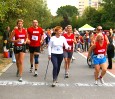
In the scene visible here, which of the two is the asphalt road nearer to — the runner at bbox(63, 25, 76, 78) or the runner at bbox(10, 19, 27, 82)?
the runner at bbox(63, 25, 76, 78)

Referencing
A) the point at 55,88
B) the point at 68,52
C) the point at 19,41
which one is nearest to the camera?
the point at 55,88

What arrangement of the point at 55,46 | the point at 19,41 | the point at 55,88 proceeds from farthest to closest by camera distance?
the point at 19,41 < the point at 55,46 < the point at 55,88

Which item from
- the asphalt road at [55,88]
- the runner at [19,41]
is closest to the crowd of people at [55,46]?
the runner at [19,41]

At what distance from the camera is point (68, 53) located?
46.5 ft

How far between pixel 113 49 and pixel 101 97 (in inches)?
297

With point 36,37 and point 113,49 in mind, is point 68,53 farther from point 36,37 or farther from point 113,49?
point 113,49

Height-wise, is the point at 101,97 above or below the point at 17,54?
below

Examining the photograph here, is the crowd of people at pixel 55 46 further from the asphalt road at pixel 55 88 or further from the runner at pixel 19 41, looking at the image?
the asphalt road at pixel 55 88

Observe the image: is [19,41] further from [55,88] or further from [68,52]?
[55,88]

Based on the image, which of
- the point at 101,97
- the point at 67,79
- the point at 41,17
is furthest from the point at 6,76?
the point at 41,17

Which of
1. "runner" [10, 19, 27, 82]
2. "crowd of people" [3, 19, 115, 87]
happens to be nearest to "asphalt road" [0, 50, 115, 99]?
"crowd of people" [3, 19, 115, 87]

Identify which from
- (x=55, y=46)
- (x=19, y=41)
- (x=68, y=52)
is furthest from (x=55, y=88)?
(x=68, y=52)

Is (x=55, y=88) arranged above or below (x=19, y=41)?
below

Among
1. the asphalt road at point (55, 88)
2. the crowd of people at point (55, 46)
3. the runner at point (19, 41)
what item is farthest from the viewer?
the runner at point (19, 41)
